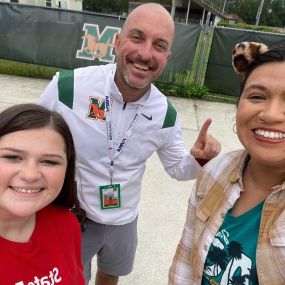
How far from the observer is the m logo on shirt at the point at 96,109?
1870mm

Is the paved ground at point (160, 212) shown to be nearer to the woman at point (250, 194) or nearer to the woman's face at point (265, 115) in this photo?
the woman at point (250, 194)

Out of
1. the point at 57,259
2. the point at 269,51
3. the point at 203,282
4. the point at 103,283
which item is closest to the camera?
the point at 269,51

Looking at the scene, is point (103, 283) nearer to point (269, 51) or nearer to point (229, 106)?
point (269, 51)

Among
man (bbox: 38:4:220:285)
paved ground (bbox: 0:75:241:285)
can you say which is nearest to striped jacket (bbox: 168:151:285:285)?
man (bbox: 38:4:220:285)

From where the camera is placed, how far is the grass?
803 centimetres

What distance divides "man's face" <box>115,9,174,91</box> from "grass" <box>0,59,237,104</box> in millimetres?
6100

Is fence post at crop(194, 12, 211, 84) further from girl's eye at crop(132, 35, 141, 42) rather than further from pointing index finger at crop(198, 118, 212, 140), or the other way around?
pointing index finger at crop(198, 118, 212, 140)

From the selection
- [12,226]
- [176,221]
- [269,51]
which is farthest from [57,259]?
[176,221]

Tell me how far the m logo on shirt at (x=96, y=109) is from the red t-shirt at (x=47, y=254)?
58 cm

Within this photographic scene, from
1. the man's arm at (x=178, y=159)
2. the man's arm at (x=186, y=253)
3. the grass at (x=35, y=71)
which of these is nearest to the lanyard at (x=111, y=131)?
the man's arm at (x=178, y=159)

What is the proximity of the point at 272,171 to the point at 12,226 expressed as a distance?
1.00 meters

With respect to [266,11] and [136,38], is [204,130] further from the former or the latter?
[266,11]

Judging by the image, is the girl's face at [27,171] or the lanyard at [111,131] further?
the lanyard at [111,131]

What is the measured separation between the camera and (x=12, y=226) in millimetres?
1271
